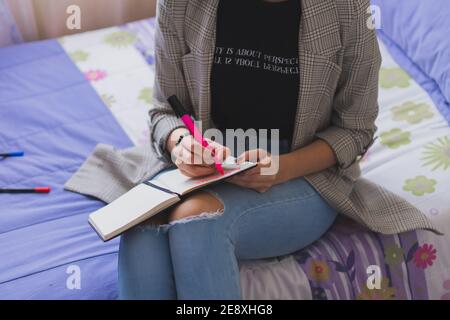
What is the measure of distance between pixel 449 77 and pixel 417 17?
18cm

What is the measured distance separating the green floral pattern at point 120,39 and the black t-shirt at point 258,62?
628mm

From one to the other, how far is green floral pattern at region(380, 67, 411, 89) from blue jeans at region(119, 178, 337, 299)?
0.50 metres

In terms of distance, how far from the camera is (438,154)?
3.73 ft

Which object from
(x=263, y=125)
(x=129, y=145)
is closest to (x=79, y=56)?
(x=129, y=145)

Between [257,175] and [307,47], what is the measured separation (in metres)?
0.22

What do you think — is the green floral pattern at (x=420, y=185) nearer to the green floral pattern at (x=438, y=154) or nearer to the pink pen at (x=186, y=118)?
the green floral pattern at (x=438, y=154)

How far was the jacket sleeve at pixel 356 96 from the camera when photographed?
2.95ft

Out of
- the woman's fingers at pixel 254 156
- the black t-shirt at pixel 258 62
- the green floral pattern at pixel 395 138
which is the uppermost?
the black t-shirt at pixel 258 62

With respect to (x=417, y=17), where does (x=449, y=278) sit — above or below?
below

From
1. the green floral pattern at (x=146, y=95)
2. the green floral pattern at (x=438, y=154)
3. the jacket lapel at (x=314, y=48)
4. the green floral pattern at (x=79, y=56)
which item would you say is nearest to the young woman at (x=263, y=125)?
the jacket lapel at (x=314, y=48)

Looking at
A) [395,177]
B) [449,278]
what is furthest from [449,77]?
[449,278]

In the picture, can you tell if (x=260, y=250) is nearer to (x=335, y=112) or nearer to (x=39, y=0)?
(x=335, y=112)

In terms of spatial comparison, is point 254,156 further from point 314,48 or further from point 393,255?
point 393,255

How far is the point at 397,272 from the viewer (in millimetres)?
977
